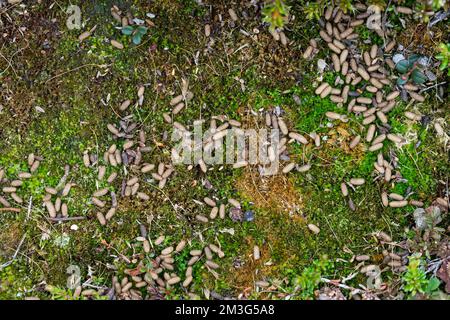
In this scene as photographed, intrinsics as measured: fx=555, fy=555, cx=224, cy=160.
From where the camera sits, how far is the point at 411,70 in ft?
14.6

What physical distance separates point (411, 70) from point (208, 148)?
1.75 m

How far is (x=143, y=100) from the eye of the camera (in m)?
4.55

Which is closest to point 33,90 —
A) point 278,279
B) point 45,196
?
point 45,196

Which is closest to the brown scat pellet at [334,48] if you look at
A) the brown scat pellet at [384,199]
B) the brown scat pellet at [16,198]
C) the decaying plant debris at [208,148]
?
the decaying plant debris at [208,148]

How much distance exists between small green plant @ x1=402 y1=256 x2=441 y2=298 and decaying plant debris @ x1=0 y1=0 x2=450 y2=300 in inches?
8.7

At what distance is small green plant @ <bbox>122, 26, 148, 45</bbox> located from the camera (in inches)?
177

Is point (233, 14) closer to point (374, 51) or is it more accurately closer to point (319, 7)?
point (319, 7)

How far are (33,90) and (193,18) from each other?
4.71ft

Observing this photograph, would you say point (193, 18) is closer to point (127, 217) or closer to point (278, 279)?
point (127, 217)

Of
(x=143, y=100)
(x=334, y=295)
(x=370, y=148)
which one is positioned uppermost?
(x=143, y=100)

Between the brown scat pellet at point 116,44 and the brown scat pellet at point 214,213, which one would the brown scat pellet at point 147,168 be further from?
the brown scat pellet at point 116,44

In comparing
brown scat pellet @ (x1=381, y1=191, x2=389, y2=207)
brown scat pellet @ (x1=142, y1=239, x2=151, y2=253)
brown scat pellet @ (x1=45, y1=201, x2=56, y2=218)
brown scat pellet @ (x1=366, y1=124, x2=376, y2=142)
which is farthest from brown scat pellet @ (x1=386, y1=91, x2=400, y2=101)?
brown scat pellet @ (x1=45, y1=201, x2=56, y2=218)

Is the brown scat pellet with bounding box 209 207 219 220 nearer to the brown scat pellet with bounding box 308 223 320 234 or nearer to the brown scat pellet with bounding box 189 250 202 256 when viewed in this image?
the brown scat pellet with bounding box 189 250 202 256

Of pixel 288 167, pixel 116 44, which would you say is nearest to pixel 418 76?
→ pixel 288 167
